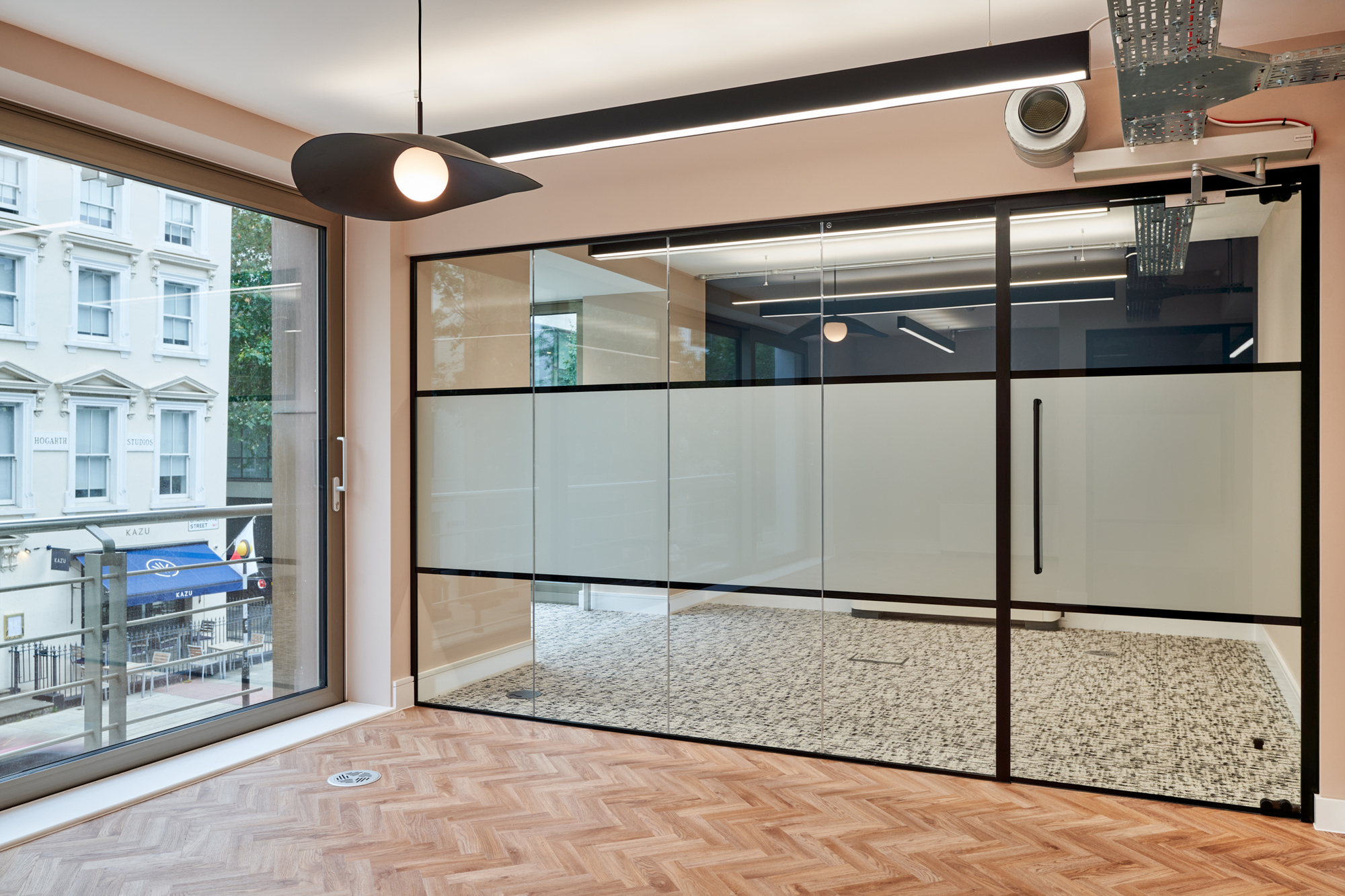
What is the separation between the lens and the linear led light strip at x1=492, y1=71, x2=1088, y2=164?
2.82 m

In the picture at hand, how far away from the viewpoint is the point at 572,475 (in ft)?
14.3

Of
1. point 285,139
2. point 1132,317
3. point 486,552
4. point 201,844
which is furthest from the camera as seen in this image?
point 486,552

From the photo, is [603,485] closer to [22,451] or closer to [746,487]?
[746,487]

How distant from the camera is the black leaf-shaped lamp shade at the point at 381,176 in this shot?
6.56 feet

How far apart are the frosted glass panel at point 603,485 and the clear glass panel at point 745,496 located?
89mm

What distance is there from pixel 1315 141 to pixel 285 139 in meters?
4.23

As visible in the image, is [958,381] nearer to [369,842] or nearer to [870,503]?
[870,503]

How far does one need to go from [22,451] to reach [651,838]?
276 centimetres

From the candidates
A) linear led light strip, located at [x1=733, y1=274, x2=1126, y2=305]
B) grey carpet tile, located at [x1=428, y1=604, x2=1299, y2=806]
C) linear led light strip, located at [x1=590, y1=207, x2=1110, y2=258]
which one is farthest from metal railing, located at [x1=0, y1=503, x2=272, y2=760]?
linear led light strip, located at [x1=733, y1=274, x2=1126, y2=305]

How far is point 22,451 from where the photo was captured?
3.34 meters

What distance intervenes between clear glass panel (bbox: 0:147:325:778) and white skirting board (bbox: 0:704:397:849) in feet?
0.52

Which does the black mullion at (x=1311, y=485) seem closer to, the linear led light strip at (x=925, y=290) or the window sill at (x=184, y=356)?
the linear led light strip at (x=925, y=290)

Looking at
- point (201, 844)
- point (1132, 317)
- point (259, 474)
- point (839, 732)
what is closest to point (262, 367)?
point (259, 474)

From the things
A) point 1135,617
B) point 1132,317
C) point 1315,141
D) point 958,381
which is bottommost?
point 1135,617
